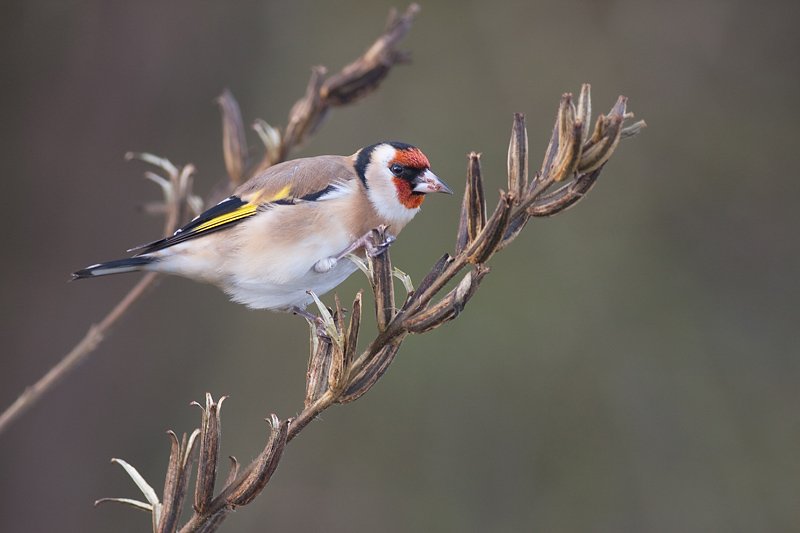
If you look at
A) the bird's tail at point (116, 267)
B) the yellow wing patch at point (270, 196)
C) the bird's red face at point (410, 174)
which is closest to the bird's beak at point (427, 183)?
the bird's red face at point (410, 174)

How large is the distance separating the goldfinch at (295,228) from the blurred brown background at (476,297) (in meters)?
3.28

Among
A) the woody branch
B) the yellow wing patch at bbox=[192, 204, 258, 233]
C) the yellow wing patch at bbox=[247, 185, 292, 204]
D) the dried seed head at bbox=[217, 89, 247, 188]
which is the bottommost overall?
the woody branch

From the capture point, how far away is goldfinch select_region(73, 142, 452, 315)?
127 inches

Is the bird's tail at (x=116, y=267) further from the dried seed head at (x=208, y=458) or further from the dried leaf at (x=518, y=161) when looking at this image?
the dried leaf at (x=518, y=161)

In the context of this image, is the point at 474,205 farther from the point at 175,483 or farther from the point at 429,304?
the point at 175,483

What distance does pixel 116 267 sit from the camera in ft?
9.72

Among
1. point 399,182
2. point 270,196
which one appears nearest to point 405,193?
point 399,182

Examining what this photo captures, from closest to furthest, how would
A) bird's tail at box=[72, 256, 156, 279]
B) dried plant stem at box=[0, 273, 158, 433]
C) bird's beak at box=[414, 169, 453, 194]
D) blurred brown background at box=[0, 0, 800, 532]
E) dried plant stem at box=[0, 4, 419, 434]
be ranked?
1. dried plant stem at box=[0, 273, 158, 433]
2. bird's tail at box=[72, 256, 156, 279]
3. dried plant stem at box=[0, 4, 419, 434]
4. bird's beak at box=[414, 169, 453, 194]
5. blurred brown background at box=[0, 0, 800, 532]

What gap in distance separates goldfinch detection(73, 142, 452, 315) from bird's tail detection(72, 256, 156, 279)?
2.0 inches

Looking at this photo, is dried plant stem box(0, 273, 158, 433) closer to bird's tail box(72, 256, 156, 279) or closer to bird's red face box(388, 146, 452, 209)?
bird's tail box(72, 256, 156, 279)

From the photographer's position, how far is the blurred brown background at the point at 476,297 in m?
6.39

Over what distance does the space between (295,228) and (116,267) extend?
2.11 feet

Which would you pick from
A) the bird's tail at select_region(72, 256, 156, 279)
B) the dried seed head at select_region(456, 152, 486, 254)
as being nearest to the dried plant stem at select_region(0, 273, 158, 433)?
the bird's tail at select_region(72, 256, 156, 279)

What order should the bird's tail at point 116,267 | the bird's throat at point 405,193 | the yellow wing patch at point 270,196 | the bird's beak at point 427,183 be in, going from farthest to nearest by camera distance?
the yellow wing patch at point 270,196 < the bird's throat at point 405,193 < the bird's beak at point 427,183 < the bird's tail at point 116,267
